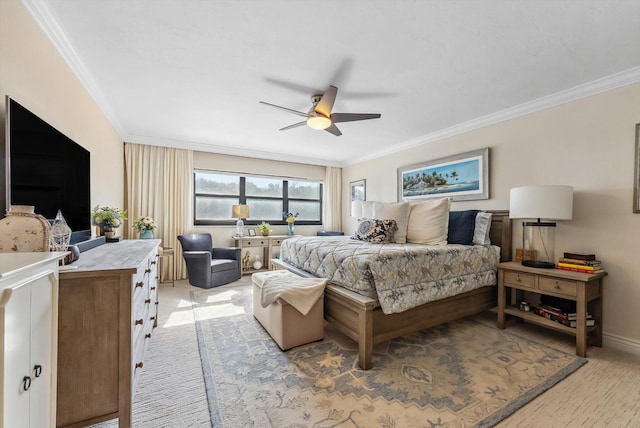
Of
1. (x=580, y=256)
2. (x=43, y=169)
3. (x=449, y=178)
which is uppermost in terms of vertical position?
(x=449, y=178)

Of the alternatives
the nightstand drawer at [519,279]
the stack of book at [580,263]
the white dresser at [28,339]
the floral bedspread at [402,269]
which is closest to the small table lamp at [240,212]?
the floral bedspread at [402,269]

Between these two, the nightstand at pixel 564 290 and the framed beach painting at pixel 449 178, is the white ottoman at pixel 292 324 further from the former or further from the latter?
the framed beach painting at pixel 449 178

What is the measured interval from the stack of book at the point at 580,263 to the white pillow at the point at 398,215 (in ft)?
4.96

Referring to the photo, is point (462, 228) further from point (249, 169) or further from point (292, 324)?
point (249, 169)

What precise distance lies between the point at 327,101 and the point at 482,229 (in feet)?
7.76

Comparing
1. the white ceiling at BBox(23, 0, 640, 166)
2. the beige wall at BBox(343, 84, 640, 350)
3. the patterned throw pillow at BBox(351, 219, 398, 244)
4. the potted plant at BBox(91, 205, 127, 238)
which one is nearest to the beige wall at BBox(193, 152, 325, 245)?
the white ceiling at BBox(23, 0, 640, 166)

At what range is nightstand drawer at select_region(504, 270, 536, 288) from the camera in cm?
254

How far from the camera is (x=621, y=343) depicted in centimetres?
235

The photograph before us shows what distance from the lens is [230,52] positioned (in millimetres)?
2072

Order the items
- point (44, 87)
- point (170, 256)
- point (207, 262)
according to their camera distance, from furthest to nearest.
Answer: point (170, 256) → point (207, 262) → point (44, 87)

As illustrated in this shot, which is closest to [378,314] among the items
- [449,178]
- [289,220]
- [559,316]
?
[559,316]

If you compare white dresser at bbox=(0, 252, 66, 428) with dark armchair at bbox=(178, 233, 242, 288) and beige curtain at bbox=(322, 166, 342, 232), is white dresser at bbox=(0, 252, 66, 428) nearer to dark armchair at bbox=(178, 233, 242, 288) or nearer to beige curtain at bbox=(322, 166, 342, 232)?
dark armchair at bbox=(178, 233, 242, 288)

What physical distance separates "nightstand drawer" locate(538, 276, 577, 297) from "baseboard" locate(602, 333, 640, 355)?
68 cm

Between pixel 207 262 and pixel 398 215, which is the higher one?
pixel 398 215
